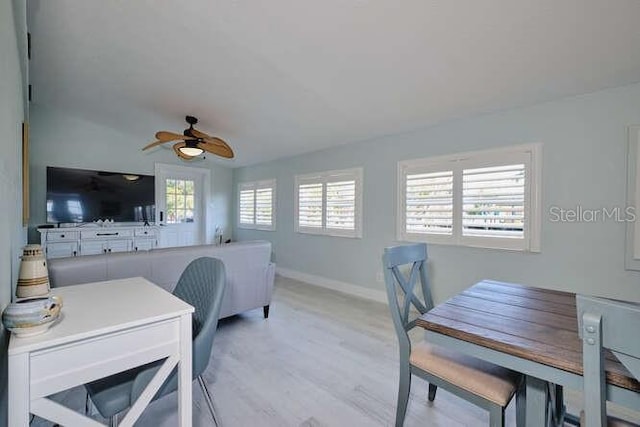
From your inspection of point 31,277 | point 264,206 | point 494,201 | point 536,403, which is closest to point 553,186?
point 494,201

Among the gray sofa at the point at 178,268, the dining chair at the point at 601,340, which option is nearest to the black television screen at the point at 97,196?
the gray sofa at the point at 178,268

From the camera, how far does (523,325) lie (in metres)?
1.17

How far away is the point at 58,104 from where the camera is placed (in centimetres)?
423

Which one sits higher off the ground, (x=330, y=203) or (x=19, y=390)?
(x=330, y=203)

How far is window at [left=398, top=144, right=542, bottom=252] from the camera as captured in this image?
260cm

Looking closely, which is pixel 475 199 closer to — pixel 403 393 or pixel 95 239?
pixel 403 393

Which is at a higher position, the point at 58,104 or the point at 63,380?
the point at 58,104

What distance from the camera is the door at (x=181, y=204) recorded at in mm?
5480

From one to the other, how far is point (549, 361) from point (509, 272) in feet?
6.90

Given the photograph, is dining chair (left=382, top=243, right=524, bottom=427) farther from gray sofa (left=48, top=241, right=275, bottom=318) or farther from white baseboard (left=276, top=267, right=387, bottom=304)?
white baseboard (left=276, top=267, right=387, bottom=304)

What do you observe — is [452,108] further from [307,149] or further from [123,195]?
[123,195]

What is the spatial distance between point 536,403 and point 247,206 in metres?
5.61

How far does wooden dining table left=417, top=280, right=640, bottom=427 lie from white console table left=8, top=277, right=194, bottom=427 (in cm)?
105

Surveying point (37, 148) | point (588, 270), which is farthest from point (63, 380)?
point (37, 148)
